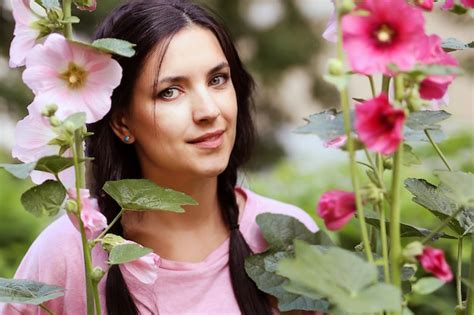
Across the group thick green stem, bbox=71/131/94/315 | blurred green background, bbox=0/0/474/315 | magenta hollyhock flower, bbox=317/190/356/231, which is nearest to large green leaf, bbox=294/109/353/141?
magenta hollyhock flower, bbox=317/190/356/231

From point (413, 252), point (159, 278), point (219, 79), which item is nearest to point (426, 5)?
point (413, 252)

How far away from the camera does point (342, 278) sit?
0.96m

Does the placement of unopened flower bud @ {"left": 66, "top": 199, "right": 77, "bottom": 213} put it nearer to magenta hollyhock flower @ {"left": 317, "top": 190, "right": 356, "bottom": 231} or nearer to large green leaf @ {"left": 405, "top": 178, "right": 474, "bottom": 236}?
magenta hollyhock flower @ {"left": 317, "top": 190, "right": 356, "bottom": 231}

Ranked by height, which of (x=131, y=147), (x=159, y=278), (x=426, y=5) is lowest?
(x=159, y=278)

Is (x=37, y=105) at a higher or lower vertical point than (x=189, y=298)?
higher

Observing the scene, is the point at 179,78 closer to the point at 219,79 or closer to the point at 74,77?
the point at 219,79

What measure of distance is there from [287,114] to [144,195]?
26.9ft

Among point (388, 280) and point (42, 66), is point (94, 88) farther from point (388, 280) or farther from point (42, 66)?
point (388, 280)

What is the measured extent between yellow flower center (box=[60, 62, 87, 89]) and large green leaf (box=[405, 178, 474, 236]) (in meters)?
0.45

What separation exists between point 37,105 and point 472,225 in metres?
0.60

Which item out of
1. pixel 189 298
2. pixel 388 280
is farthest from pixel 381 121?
pixel 189 298

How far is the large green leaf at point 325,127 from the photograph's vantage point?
107 centimetres

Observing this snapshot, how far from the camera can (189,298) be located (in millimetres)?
1880

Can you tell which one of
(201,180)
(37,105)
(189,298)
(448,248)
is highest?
(37,105)
